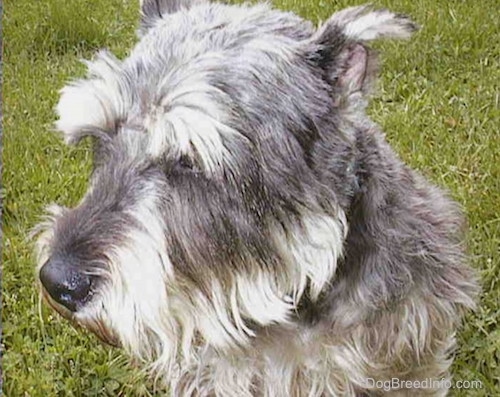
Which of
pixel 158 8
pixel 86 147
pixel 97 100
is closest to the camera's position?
pixel 97 100

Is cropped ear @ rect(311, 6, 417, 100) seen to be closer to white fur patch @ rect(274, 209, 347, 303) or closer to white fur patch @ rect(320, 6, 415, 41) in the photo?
white fur patch @ rect(320, 6, 415, 41)

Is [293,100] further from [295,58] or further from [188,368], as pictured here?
[188,368]

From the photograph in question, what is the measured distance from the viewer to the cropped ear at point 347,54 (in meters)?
2.71

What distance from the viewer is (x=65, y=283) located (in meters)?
2.54

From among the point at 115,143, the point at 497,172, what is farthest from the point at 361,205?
the point at 497,172

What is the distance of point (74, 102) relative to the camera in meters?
2.75

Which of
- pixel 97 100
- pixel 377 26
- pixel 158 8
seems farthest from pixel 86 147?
pixel 377 26

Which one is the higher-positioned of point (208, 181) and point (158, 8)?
point (158, 8)

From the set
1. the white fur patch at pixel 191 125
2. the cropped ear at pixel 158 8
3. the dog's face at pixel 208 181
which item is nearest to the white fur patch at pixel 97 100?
the dog's face at pixel 208 181

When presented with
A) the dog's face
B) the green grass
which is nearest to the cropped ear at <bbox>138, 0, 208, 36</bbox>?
the dog's face

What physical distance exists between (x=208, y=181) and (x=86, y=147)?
6.50 ft

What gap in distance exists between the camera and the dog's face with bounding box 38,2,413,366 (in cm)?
257

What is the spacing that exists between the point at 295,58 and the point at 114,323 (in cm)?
90

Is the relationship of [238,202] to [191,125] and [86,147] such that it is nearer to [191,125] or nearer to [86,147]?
[191,125]
